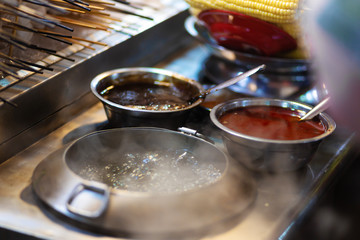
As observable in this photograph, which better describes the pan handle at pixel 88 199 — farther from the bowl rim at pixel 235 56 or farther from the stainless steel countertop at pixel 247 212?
the bowl rim at pixel 235 56

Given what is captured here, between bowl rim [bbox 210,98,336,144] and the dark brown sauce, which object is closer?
bowl rim [bbox 210,98,336,144]

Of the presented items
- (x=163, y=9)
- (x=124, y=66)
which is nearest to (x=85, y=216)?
(x=124, y=66)

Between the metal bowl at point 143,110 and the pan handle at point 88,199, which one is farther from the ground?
the metal bowl at point 143,110

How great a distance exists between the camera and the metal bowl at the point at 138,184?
111 centimetres

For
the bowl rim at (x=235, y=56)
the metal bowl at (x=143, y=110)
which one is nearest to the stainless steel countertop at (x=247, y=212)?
the metal bowl at (x=143, y=110)

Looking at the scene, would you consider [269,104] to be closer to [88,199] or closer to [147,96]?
[147,96]

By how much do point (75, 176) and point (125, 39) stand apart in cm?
104

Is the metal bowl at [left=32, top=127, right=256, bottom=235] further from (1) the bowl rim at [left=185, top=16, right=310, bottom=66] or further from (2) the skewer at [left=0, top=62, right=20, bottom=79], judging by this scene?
(1) the bowl rim at [left=185, top=16, right=310, bottom=66]

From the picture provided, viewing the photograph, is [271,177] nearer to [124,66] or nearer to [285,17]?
[285,17]

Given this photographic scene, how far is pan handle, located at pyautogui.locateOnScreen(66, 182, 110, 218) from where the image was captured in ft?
3.63

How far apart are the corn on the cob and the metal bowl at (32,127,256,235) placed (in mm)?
764

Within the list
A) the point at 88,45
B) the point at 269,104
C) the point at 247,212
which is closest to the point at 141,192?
the point at 247,212

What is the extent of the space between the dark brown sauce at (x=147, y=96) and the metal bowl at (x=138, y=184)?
→ 198 mm

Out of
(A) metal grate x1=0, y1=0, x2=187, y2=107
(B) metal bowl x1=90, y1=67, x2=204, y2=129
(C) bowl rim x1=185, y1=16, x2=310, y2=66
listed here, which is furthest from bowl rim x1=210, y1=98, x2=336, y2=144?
(A) metal grate x1=0, y1=0, x2=187, y2=107
